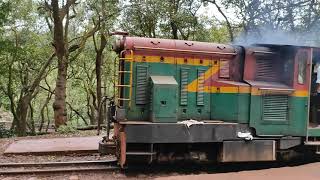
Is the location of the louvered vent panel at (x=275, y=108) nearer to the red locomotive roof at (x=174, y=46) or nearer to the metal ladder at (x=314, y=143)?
the metal ladder at (x=314, y=143)

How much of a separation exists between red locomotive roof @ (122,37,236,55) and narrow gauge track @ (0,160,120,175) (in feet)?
8.02

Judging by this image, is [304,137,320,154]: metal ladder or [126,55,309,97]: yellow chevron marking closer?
[126,55,309,97]: yellow chevron marking

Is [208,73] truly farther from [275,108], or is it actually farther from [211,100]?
[275,108]

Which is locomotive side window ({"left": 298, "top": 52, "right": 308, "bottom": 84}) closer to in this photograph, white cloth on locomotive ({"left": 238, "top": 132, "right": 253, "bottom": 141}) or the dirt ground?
white cloth on locomotive ({"left": 238, "top": 132, "right": 253, "bottom": 141})

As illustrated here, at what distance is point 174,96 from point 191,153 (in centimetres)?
116

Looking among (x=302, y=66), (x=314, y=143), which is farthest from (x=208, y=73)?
(x=314, y=143)

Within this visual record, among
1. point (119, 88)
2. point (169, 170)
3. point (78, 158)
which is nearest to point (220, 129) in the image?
point (169, 170)

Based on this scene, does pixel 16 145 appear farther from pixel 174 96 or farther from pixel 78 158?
pixel 174 96

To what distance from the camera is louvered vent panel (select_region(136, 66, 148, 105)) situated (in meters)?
8.14

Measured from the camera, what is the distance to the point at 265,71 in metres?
8.67

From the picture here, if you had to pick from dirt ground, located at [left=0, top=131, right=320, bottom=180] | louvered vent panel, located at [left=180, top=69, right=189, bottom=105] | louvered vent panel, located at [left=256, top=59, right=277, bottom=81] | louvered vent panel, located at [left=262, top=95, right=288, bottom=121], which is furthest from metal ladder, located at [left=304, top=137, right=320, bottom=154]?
louvered vent panel, located at [left=180, top=69, right=189, bottom=105]

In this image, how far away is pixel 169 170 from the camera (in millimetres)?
8375

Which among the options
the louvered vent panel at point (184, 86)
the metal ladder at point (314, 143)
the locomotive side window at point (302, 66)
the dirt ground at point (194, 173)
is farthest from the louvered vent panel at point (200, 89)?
the metal ladder at point (314, 143)

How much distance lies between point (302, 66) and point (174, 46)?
8.61 feet
